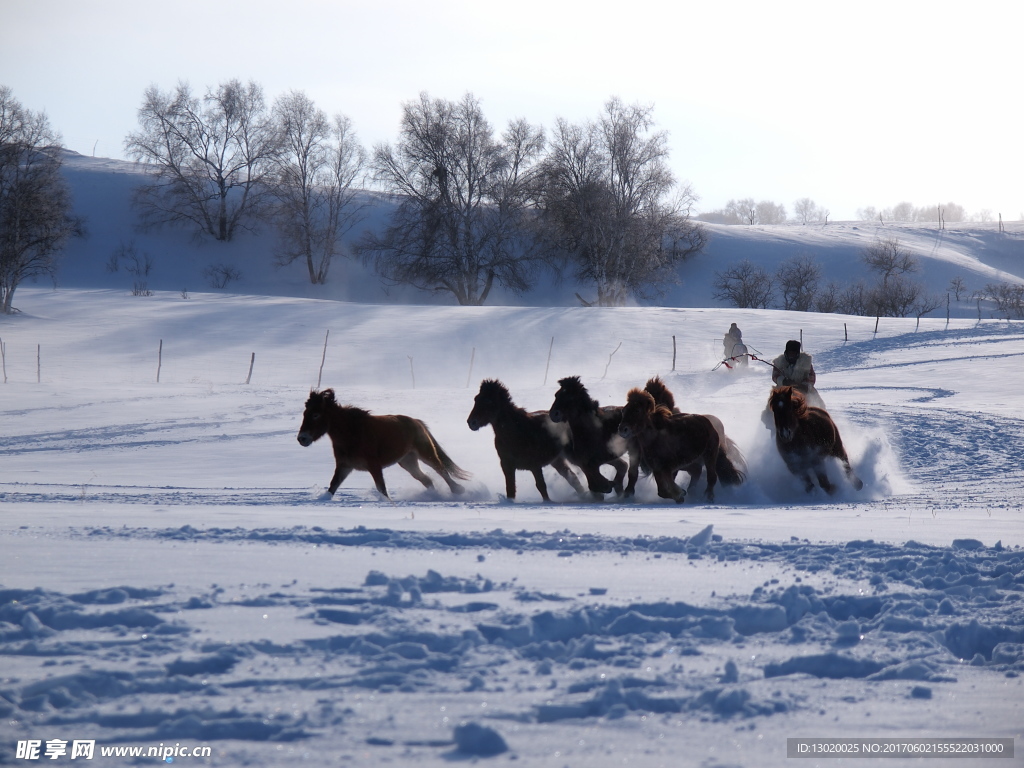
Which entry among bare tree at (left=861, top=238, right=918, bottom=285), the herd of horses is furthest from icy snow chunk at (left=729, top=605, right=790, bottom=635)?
bare tree at (left=861, top=238, right=918, bottom=285)

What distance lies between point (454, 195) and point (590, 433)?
160 feet

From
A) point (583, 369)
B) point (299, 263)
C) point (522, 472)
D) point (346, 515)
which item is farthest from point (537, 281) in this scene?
point (346, 515)

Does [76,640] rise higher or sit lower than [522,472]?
higher

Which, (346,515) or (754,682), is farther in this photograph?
(346,515)

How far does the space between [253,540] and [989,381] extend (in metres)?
22.6

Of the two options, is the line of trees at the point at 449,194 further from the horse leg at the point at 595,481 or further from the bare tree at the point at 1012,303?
the horse leg at the point at 595,481

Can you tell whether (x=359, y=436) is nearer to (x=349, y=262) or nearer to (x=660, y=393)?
(x=660, y=393)

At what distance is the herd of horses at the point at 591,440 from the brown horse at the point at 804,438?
1 cm

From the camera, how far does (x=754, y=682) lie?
3.24m

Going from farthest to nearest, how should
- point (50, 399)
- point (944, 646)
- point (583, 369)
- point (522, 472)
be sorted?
point (583, 369) → point (50, 399) → point (522, 472) → point (944, 646)

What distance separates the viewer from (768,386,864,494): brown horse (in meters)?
9.24

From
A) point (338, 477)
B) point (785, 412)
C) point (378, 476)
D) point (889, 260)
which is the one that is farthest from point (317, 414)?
point (889, 260)

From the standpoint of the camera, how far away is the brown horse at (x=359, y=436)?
941 cm

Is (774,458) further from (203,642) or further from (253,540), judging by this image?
(203,642)
